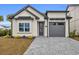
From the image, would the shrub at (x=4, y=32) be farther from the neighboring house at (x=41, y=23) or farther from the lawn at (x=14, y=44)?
the neighboring house at (x=41, y=23)

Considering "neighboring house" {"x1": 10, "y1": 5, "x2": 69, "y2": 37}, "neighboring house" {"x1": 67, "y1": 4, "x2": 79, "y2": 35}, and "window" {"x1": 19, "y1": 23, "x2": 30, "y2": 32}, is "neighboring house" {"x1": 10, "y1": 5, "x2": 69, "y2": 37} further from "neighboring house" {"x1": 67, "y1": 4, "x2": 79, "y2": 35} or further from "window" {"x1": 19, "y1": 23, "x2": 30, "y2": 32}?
"neighboring house" {"x1": 67, "y1": 4, "x2": 79, "y2": 35}

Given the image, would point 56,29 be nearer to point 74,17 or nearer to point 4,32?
point 74,17

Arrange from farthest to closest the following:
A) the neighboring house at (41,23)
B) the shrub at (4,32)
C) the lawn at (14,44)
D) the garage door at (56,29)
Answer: the garage door at (56,29), the neighboring house at (41,23), the shrub at (4,32), the lawn at (14,44)

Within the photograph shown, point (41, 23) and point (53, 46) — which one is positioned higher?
point (41, 23)

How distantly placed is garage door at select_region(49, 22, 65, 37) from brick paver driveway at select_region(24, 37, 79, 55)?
0.54 metres

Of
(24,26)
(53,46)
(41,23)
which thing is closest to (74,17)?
(41,23)

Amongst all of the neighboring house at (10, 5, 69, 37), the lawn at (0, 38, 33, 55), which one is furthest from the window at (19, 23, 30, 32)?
the lawn at (0, 38, 33, 55)

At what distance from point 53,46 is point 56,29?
4.90 metres

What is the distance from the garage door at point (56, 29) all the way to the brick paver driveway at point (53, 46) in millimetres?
543

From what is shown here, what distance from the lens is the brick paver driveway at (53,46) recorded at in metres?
14.8

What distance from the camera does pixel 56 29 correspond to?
21609mm

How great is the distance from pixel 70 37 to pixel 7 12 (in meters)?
5.01

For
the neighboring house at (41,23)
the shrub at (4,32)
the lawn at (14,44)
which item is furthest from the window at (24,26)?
the shrub at (4,32)

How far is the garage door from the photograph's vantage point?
20080 millimetres
